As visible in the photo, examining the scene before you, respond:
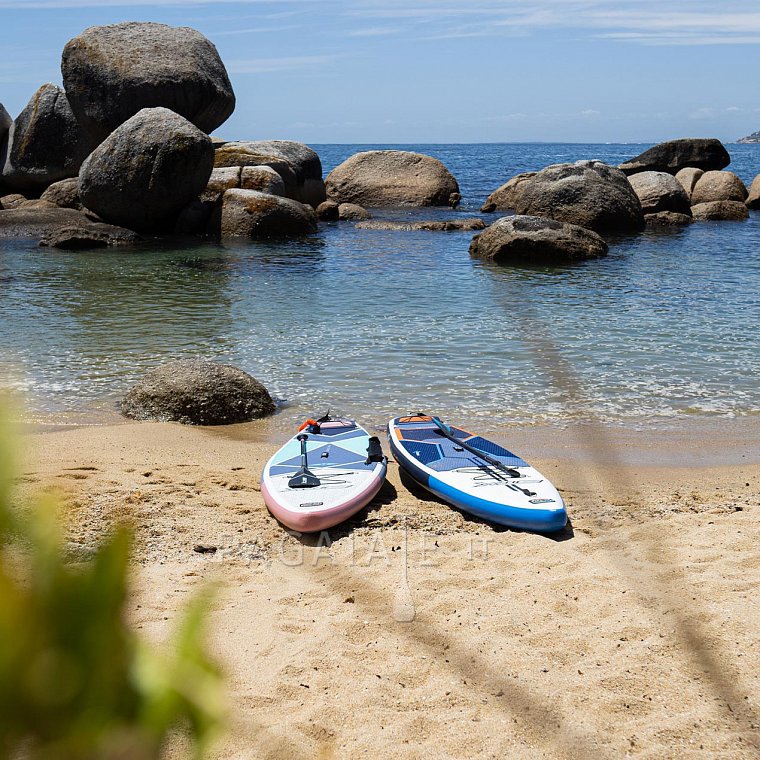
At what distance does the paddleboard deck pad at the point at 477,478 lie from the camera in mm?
4930

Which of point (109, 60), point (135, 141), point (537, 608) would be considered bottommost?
point (537, 608)

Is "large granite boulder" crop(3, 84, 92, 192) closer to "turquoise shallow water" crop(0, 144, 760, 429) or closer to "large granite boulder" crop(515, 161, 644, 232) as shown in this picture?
"turquoise shallow water" crop(0, 144, 760, 429)

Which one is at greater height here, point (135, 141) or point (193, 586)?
point (135, 141)

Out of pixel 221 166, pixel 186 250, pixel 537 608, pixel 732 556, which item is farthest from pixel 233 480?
pixel 221 166

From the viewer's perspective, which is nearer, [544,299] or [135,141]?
[544,299]

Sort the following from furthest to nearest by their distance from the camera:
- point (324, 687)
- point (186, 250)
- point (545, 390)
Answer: point (186, 250) → point (545, 390) → point (324, 687)

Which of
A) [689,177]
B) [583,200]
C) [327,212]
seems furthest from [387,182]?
[689,177]

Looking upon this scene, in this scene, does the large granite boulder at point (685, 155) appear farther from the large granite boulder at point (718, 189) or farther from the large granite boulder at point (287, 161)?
the large granite boulder at point (287, 161)

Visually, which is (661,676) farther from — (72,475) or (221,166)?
(221,166)

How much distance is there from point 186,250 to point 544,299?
8249 millimetres

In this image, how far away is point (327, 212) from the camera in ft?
78.6

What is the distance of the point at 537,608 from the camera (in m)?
3.94

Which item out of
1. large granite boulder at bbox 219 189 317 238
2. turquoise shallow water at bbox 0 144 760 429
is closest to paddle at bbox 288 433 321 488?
turquoise shallow water at bbox 0 144 760 429

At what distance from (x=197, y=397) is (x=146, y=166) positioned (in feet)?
41.2
